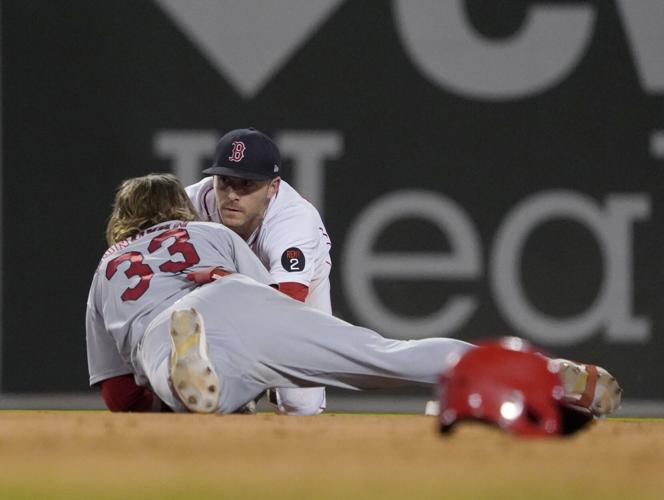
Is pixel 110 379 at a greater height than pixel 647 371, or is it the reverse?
pixel 110 379

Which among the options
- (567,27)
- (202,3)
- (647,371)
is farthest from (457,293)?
(202,3)

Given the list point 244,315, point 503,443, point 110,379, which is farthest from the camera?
point 110,379

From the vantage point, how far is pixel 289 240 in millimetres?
4766

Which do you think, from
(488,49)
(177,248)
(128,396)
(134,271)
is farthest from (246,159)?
(488,49)

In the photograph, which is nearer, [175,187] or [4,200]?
[175,187]

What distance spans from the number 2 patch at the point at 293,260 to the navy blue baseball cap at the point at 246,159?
0.30 metres

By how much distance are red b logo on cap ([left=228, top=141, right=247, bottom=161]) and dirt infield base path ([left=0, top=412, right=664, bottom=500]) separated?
1740 millimetres

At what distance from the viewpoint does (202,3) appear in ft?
20.1

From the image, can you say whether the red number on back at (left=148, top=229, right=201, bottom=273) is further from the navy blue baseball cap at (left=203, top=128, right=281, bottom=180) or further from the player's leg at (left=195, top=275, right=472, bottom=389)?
the navy blue baseball cap at (left=203, top=128, right=281, bottom=180)

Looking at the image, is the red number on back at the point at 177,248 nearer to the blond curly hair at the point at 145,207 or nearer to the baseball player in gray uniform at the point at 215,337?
the baseball player in gray uniform at the point at 215,337

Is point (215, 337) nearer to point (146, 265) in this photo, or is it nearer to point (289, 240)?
→ point (146, 265)

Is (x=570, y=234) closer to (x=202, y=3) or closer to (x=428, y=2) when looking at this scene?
(x=428, y=2)

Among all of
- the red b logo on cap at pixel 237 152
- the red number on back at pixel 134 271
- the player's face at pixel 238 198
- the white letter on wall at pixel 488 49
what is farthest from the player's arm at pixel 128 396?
the white letter on wall at pixel 488 49

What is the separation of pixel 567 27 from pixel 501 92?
0.44 metres
